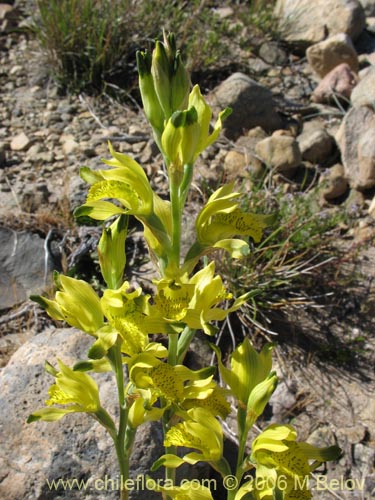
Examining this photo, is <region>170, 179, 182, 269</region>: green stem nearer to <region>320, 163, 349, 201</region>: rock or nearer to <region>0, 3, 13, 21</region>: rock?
<region>320, 163, 349, 201</region>: rock

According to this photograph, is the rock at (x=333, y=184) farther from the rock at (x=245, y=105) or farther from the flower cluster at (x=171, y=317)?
the flower cluster at (x=171, y=317)

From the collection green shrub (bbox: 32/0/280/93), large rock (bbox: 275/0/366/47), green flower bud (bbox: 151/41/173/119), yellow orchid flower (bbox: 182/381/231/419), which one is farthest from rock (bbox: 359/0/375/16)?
yellow orchid flower (bbox: 182/381/231/419)

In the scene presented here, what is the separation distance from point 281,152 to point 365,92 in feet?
3.09

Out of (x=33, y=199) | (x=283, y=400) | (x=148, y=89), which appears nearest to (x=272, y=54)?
(x=33, y=199)

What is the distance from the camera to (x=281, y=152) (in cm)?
400

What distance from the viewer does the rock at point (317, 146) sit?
13.6ft

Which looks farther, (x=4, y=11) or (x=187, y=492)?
(x=4, y=11)

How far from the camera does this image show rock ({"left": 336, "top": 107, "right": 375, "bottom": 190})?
3.88 meters

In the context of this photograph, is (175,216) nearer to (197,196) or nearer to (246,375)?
(246,375)

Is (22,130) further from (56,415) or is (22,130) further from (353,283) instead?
(56,415)

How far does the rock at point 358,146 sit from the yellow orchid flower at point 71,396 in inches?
110

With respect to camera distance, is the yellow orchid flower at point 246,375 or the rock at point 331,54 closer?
the yellow orchid flower at point 246,375

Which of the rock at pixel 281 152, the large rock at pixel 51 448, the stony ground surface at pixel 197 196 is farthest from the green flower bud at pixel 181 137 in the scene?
the rock at pixel 281 152

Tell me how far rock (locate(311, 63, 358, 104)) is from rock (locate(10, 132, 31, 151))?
2.31m
